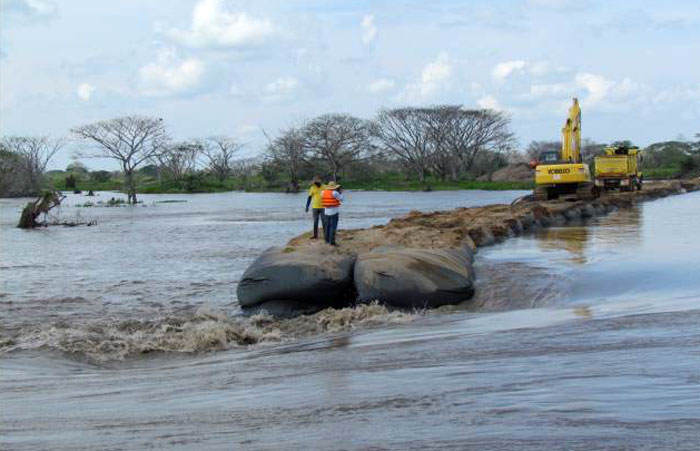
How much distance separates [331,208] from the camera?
16.2m

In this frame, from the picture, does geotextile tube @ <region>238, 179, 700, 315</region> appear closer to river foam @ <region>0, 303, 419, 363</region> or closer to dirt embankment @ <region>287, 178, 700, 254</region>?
dirt embankment @ <region>287, 178, 700, 254</region>

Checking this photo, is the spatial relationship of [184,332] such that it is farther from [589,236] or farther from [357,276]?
[589,236]

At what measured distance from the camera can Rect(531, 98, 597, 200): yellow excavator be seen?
3366 centimetres

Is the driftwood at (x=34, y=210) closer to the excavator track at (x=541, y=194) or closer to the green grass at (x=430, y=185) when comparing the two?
the excavator track at (x=541, y=194)

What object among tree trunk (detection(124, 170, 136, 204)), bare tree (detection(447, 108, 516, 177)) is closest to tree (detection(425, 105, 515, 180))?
bare tree (detection(447, 108, 516, 177))

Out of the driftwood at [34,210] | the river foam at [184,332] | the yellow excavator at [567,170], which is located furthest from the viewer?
the driftwood at [34,210]

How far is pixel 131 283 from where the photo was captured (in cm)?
1884

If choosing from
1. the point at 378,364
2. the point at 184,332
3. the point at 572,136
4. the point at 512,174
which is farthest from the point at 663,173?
the point at 378,364

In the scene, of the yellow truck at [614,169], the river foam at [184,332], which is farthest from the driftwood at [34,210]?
the river foam at [184,332]

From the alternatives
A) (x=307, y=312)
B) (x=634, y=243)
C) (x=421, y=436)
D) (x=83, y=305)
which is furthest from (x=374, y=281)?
(x=634, y=243)

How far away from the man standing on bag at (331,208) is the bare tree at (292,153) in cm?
7803

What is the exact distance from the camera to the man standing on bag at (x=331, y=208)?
16203mm

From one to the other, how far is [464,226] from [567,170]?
12.5 m

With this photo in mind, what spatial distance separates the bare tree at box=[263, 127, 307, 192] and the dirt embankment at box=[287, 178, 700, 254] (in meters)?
58.5
